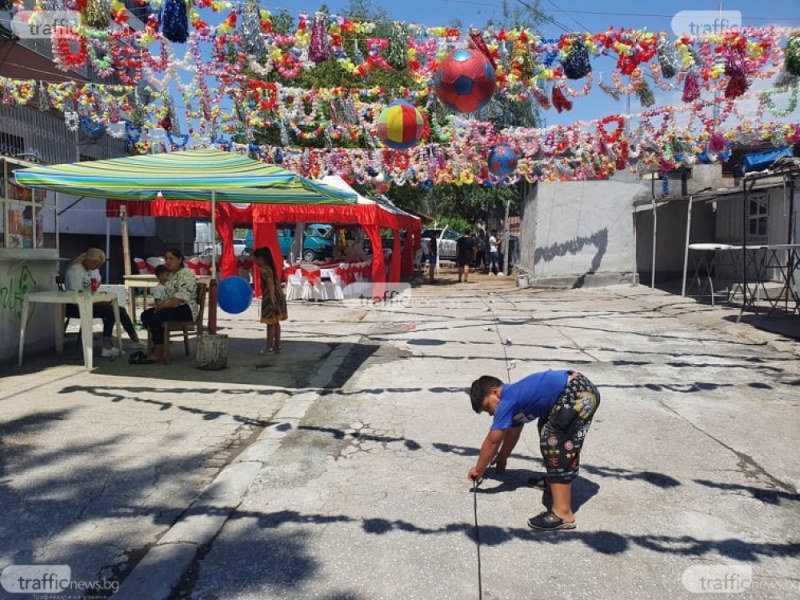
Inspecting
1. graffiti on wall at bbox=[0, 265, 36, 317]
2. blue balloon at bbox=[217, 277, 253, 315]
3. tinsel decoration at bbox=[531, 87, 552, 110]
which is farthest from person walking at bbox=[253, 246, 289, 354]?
tinsel decoration at bbox=[531, 87, 552, 110]

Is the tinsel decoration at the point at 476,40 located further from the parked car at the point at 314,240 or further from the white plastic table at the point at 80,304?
the parked car at the point at 314,240

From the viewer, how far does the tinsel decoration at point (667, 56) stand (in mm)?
10070

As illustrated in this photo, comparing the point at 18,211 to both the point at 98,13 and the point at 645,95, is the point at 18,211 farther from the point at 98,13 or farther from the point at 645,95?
the point at 645,95

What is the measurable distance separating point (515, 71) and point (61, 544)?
9.51m

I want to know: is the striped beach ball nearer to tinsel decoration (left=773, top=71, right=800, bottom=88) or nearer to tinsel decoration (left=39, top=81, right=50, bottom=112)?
tinsel decoration (left=773, top=71, right=800, bottom=88)

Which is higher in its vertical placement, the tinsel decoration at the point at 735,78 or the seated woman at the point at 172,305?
the tinsel decoration at the point at 735,78

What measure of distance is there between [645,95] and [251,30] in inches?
273

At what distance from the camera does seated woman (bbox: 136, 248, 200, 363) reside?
7621 millimetres

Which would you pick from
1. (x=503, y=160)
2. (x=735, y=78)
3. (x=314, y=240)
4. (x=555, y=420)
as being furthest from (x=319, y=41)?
(x=314, y=240)

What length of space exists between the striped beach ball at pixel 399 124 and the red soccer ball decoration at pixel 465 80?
6.05ft

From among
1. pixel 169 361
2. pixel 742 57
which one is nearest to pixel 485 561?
pixel 169 361

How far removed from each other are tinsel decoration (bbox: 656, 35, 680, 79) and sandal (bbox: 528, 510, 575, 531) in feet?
29.9

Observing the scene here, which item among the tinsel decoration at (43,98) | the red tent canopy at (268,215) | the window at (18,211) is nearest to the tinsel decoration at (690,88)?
the red tent canopy at (268,215)

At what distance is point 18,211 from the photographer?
774 cm
